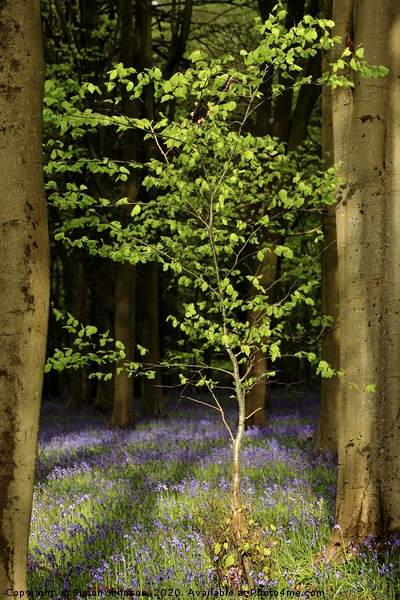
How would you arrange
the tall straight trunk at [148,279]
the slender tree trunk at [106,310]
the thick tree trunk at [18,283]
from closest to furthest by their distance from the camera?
the thick tree trunk at [18,283] < the tall straight trunk at [148,279] < the slender tree trunk at [106,310]

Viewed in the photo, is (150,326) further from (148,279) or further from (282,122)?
(282,122)

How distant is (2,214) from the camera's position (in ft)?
11.7

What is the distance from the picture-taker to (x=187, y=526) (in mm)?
6145

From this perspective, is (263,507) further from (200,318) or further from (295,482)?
(200,318)

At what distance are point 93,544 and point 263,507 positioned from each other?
69.0 inches

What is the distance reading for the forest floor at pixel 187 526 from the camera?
4.66 meters

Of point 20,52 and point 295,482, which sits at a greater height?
point 20,52

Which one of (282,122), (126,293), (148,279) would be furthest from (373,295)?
(148,279)

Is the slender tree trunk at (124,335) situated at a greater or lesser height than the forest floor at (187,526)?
greater

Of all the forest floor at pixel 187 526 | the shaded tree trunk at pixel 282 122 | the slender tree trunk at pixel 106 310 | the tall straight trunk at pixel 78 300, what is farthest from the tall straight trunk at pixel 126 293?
the tall straight trunk at pixel 78 300

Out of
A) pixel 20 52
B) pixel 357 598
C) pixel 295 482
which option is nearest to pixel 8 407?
pixel 20 52

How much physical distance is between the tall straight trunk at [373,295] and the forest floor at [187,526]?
0.52 metres

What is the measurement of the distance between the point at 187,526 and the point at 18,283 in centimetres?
357

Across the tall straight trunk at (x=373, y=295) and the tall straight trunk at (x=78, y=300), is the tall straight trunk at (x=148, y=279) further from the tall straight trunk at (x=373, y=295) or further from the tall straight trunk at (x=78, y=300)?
the tall straight trunk at (x=373, y=295)
